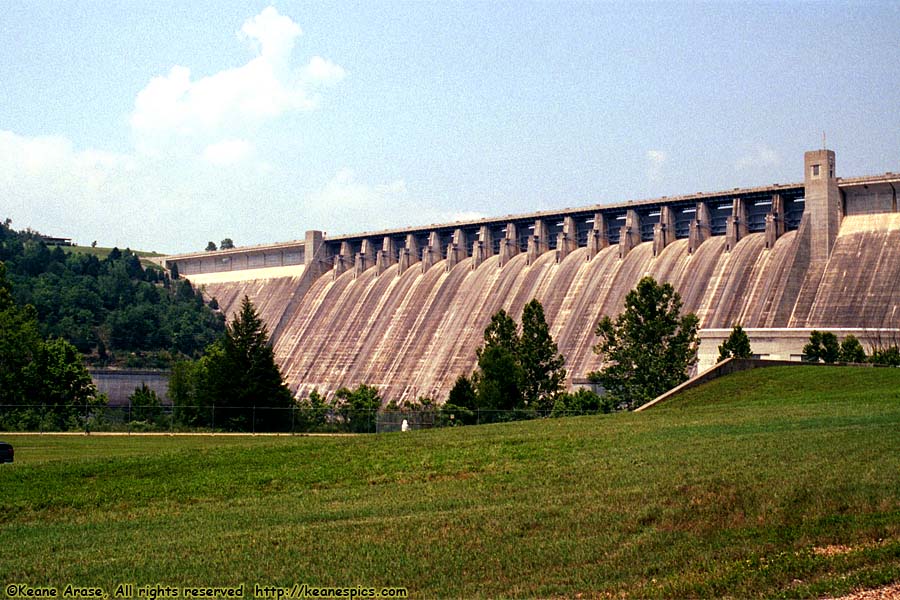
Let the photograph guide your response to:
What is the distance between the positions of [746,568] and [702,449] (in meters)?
12.8

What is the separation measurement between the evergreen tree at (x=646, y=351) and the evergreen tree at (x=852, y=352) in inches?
357

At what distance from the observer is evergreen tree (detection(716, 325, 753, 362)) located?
74.6 meters

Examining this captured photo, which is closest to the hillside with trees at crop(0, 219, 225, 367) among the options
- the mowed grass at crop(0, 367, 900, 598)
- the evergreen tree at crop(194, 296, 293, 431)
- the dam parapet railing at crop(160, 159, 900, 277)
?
the dam parapet railing at crop(160, 159, 900, 277)

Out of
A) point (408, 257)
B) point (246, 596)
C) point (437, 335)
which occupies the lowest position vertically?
point (246, 596)

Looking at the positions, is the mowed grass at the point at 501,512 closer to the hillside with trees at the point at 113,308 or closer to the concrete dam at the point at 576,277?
the concrete dam at the point at 576,277

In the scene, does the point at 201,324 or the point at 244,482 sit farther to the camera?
the point at 201,324

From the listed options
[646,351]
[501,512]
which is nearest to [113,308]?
[646,351]

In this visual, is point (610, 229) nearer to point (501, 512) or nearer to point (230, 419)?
point (230, 419)

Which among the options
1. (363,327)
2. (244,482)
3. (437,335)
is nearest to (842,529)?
(244,482)

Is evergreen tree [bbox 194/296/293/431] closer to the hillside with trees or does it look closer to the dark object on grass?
the dark object on grass

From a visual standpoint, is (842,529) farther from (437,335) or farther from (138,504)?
(437,335)

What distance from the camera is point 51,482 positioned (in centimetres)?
3384

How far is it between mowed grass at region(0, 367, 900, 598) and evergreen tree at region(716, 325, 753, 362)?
107ft

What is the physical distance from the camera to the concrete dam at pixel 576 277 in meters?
87.2
